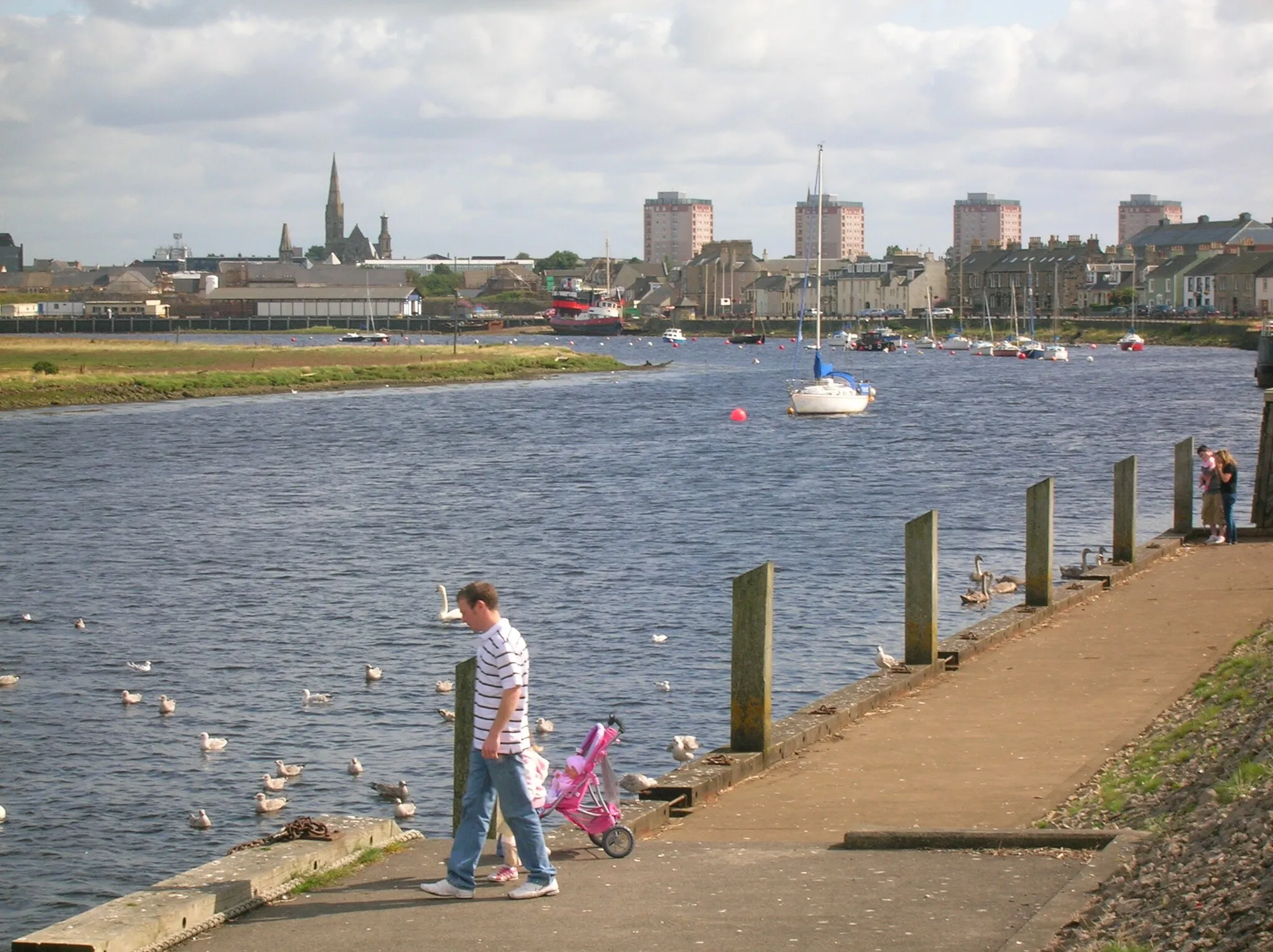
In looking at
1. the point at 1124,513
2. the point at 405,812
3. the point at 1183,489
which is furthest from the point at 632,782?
the point at 1183,489

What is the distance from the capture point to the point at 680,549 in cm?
3531

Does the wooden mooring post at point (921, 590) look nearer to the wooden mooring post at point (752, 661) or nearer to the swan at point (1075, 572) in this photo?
the wooden mooring post at point (752, 661)

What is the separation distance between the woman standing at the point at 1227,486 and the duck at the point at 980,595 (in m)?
4.09

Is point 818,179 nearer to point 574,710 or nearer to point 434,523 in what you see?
point 434,523

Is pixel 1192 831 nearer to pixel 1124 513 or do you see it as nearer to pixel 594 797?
pixel 594 797

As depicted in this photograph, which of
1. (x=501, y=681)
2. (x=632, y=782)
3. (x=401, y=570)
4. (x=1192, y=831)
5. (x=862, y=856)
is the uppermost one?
(x=501, y=681)

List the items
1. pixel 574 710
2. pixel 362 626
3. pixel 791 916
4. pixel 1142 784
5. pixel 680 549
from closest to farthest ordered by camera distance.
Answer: pixel 791 916
pixel 1142 784
pixel 574 710
pixel 362 626
pixel 680 549

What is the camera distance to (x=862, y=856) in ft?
35.1

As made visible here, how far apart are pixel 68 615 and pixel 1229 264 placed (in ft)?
572

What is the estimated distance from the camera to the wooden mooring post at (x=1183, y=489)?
28.6 metres

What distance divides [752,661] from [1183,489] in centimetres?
1697

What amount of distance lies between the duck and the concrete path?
6.24 meters

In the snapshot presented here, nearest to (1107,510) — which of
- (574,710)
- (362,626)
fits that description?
(362,626)

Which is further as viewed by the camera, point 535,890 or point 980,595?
point 980,595
